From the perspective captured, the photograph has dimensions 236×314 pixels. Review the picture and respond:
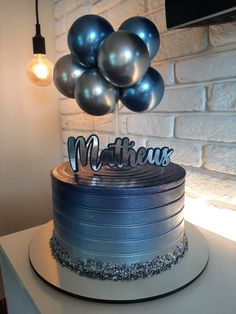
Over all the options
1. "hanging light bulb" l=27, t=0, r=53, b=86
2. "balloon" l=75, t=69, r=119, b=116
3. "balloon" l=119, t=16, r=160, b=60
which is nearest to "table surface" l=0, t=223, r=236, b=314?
"balloon" l=75, t=69, r=119, b=116

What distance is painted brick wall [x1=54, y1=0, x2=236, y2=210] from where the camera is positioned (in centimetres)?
58

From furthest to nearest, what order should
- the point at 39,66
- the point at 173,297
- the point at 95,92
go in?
the point at 39,66 → the point at 95,92 → the point at 173,297

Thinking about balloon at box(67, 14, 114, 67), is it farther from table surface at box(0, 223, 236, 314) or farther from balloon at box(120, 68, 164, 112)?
table surface at box(0, 223, 236, 314)

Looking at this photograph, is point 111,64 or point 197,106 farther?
point 197,106

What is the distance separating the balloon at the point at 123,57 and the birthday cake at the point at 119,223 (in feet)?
0.60

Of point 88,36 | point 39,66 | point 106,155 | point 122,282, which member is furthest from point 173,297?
point 39,66

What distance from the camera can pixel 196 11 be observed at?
1.45 feet

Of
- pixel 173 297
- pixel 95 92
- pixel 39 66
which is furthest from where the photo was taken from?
pixel 39 66

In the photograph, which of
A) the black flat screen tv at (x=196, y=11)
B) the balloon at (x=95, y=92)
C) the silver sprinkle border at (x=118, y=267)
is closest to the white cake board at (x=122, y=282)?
the silver sprinkle border at (x=118, y=267)

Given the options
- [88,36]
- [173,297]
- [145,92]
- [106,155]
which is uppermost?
[88,36]

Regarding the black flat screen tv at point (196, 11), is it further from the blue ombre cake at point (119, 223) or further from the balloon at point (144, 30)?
the blue ombre cake at point (119, 223)

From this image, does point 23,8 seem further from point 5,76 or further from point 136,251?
point 136,251

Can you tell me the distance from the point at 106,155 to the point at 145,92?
0.15 m

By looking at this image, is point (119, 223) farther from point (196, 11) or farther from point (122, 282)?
point (196, 11)
